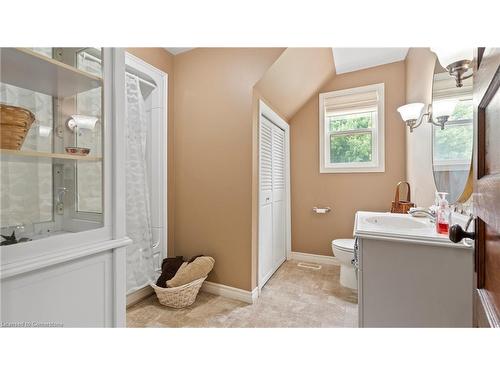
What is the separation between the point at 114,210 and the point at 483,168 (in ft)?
3.96

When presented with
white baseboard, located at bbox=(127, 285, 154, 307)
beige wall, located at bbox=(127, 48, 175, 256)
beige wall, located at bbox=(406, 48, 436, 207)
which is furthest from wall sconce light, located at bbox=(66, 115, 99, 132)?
beige wall, located at bbox=(406, 48, 436, 207)

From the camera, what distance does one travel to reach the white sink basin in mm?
1451

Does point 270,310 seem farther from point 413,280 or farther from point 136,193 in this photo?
point 136,193

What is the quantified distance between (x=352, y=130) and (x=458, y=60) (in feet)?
6.05

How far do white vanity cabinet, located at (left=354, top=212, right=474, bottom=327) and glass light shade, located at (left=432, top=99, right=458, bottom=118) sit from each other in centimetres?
78

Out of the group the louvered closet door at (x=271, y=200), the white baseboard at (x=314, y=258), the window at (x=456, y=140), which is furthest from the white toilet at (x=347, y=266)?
the window at (x=456, y=140)

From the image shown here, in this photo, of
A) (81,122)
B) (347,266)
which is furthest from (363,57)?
(81,122)

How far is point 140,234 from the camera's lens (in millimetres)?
1990

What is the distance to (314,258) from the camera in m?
3.01

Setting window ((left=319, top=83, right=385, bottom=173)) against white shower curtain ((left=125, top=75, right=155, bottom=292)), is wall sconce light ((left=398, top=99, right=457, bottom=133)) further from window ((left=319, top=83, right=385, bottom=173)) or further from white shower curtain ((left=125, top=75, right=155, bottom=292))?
white shower curtain ((left=125, top=75, right=155, bottom=292))
